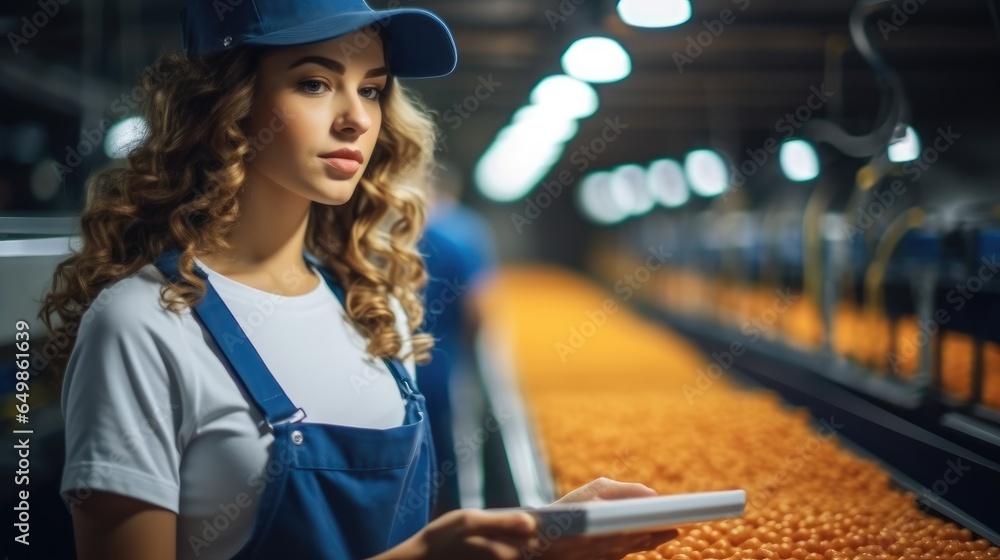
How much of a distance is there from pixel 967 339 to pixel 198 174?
3323 millimetres

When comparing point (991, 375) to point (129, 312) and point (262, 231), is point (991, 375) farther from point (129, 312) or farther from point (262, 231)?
point (129, 312)

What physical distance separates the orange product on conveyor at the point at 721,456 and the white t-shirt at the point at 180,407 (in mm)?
773

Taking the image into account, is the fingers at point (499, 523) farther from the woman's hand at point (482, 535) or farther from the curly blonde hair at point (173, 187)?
the curly blonde hair at point (173, 187)

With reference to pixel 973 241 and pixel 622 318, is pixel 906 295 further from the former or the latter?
pixel 622 318

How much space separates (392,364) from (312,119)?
48 cm

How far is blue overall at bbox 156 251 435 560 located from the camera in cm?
108

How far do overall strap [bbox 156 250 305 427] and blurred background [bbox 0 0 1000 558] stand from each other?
371 mm

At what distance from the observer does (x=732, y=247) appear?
22.9 ft

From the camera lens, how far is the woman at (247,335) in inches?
39.1

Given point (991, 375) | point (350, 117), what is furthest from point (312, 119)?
point (991, 375)

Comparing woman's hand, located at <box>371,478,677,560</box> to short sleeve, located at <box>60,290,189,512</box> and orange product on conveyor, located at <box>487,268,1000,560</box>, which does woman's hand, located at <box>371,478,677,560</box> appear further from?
orange product on conveyor, located at <box>487,268,1000,560</box>

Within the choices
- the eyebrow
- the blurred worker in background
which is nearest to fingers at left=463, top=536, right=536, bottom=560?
the blurred worker in background

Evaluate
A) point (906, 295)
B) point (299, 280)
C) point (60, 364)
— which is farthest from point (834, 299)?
point (60, 364)

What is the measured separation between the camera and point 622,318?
8.38 meters
